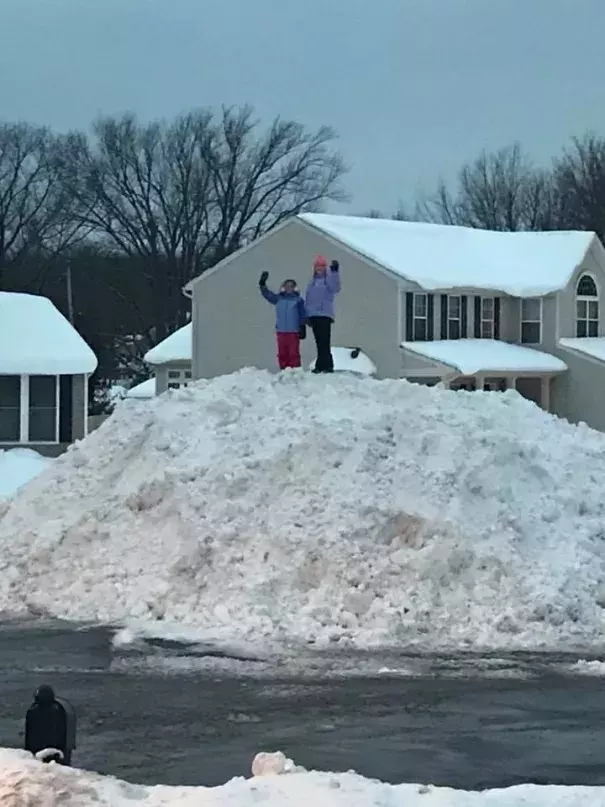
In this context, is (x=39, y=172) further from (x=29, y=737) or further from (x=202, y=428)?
(x=29, y=737)

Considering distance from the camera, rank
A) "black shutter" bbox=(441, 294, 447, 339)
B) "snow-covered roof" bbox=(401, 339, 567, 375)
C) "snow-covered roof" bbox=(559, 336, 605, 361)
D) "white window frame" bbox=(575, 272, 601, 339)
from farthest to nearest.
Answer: "white window frame" bbox=(575, 272, 601, 339), "snow-covered roof" bbox=(559, 336, 605, 361), "black shutter" bbox=(441, 294, 447, 339), "snow-covered roof" bbox=(401, 339, 567, 375)

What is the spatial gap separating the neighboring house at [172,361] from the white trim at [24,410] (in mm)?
12986

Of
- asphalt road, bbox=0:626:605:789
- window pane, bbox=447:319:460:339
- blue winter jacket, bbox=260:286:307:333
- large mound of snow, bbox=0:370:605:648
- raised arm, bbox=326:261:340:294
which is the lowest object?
asphalt road, bbox=0:626:605:789

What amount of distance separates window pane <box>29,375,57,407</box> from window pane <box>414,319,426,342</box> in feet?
29.7

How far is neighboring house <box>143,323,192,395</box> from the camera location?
144 ft

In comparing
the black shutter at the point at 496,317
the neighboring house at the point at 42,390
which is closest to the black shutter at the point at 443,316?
the black shutter at the point at 496,317

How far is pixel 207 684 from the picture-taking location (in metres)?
10.7

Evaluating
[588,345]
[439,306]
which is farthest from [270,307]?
[588,345]

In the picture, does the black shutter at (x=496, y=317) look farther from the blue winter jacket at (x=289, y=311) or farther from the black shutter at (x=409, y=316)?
the blue winter jacket at (x=289, y=311)

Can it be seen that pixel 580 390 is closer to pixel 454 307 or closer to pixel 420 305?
pixel 454 307

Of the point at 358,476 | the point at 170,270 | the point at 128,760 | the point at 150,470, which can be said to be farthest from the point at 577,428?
the point at 170,270

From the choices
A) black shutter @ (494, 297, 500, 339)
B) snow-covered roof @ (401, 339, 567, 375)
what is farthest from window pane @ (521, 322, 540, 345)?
black shutter @ (494, 297, 500, 339)

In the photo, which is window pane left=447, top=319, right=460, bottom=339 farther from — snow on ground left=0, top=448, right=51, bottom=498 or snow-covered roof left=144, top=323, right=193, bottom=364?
snow on ground left=0, top=448, right=51, bottom=498

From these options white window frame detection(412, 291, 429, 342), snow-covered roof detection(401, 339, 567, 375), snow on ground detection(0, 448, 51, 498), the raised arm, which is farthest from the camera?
white window frame detection(412, 291, 429, 342)
